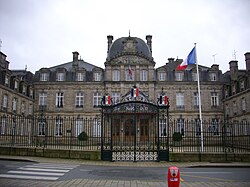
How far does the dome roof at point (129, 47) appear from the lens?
104 ft

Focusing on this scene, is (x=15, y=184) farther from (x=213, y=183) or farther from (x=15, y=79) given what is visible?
(x=15, y=79)

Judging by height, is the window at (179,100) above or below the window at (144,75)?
below

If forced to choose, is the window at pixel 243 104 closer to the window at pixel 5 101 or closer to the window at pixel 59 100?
the window at pixel 59 100

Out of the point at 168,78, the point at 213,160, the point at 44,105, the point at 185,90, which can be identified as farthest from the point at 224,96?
the point at 44,105

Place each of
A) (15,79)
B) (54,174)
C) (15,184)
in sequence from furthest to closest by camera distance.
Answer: (15,79) → (54,174) → (15,184)

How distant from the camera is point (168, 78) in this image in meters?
32.9

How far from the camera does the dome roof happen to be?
31.8 metres

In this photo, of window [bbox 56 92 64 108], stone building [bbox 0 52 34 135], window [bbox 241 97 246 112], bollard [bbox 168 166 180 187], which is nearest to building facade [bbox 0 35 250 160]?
window [bbox 56 92 64 108]

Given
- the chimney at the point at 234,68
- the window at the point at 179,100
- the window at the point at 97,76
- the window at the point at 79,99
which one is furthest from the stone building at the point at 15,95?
the chimney at the point at 234,68

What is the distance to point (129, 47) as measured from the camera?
104 feet

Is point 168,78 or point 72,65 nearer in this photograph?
point 168,78

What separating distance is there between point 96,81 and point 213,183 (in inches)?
1025

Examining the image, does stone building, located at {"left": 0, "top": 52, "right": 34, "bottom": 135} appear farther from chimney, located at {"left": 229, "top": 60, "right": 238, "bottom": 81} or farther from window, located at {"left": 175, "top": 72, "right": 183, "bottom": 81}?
chimney, located at {"left": 229, "top": 60, "right": 238, "bottom": 81}

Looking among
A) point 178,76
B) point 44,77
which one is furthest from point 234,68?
point 44,77
